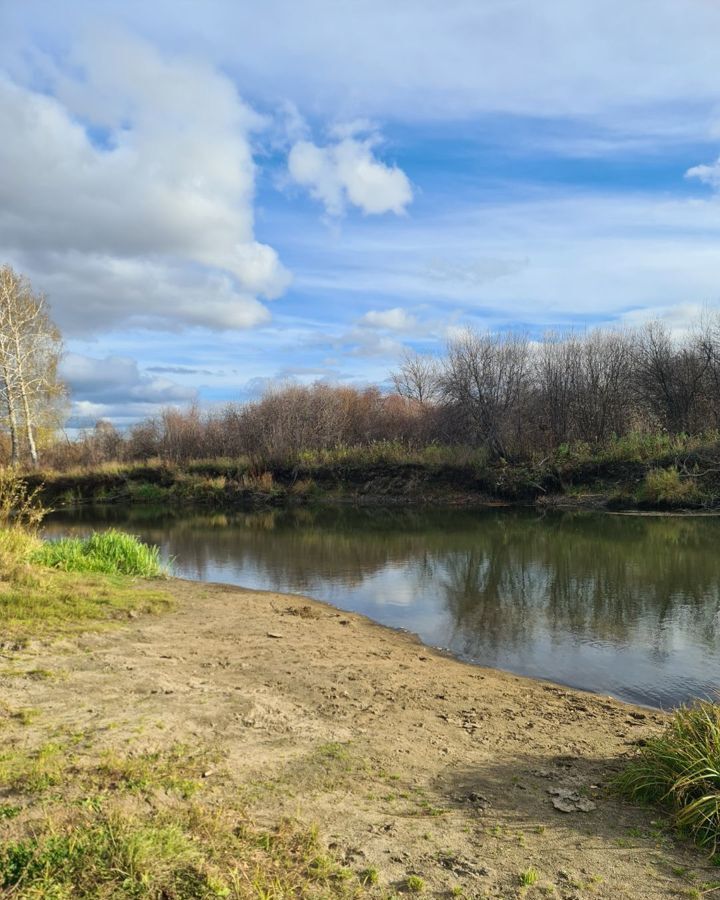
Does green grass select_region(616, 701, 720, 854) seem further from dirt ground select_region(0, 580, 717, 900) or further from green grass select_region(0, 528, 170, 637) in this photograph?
green grass select_region(0, 528, 170, 637)

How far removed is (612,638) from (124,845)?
8.52 m

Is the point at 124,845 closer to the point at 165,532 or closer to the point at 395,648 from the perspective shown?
the point at 395,648

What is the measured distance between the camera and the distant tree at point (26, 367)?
33.2m

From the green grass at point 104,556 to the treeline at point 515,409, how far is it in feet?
73.1

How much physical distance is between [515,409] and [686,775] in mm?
30245

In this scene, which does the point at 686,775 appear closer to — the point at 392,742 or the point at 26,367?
the point at 392,742

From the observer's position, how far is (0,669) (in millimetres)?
6039

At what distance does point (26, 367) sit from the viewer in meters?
34.5

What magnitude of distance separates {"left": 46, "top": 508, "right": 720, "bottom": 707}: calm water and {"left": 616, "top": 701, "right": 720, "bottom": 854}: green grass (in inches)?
132

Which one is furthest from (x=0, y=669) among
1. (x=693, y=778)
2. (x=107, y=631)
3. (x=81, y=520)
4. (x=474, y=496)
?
(x=474, y=496)

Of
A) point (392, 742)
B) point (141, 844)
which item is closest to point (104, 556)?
point (392, 742)

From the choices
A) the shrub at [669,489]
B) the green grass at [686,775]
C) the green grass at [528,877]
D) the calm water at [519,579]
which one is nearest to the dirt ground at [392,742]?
the green grass at [528,877]

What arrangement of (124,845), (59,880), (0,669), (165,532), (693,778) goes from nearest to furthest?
(59,880), (124,845), (693,778), (0,669), (165,532)

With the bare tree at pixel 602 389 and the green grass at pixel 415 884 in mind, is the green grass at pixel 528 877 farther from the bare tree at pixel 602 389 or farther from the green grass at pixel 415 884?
the bare tree at pixel 602 389
